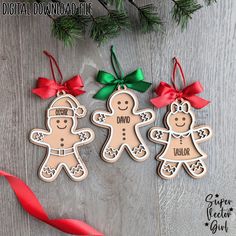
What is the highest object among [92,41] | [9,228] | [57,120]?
[92,41]

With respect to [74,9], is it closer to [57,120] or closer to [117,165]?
[57,120]

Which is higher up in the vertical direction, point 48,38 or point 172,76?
point 48,38

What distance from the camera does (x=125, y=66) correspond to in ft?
3.72

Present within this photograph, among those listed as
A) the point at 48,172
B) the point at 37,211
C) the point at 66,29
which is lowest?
the point at 37,211

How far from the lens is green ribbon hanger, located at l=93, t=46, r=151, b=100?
1115mm

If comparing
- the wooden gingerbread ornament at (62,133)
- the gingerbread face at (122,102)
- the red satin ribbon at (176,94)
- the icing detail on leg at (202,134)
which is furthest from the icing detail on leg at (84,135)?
the icing detail on leg at (202,134)

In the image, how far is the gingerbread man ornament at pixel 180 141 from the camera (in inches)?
44.0

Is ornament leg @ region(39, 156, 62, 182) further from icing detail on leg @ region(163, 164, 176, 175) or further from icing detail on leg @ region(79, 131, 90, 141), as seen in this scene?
icing detail on leg @ region(163, 164, 176, 175)

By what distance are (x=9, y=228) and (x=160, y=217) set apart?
1.42 feet

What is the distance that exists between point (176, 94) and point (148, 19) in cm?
23

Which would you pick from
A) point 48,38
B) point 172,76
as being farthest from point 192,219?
point 48,38

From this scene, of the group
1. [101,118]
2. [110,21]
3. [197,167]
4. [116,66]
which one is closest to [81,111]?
[101,118]

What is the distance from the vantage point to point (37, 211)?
3.54 feet

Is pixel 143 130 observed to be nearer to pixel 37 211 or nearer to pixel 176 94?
pixel 176 94
